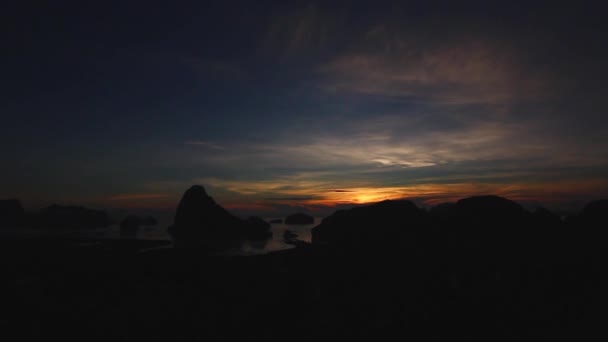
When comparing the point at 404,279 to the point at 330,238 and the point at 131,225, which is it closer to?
the point at 330,238

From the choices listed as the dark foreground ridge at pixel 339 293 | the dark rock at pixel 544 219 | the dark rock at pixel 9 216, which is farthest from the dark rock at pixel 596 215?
the dark rock at pixel 9 216

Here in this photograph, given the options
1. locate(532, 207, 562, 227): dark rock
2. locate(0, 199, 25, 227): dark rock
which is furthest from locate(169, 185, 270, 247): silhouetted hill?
locate(0, 199, 25, 227): dark rock

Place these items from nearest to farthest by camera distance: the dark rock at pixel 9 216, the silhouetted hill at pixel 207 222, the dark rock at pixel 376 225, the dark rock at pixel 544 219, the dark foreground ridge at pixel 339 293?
the dark foreground ridge at pixel 339 293
the dark rock at pixel 544 219
the dark rock at pixel 376 225
the silhouetted hill at pixel 207 222
the dark rock at pixel 9 216

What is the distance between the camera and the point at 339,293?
27.6m

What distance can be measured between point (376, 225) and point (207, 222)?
8687cm

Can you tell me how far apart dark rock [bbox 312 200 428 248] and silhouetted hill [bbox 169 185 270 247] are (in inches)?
1366

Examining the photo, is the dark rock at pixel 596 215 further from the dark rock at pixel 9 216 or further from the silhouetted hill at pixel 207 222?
the dark rock at pixel 9 216

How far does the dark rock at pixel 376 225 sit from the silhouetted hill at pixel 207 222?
114ft

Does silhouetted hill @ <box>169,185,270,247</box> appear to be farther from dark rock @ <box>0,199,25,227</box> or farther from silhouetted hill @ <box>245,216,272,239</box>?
dark rock @ <box>0,199,25,227</box>

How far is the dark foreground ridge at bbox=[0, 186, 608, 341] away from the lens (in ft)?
64.0

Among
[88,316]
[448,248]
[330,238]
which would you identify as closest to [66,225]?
[330,238]

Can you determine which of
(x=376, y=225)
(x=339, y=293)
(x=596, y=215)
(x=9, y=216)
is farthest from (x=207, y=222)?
(x=9, y=216)

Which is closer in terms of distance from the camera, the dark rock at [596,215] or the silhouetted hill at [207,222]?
the dark rock at [596,215]

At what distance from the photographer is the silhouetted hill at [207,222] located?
416ft
